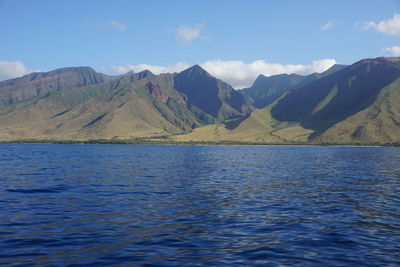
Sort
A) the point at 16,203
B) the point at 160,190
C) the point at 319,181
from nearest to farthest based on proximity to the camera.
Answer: the point at 16,203, the point at 160,190, the point at 319,181

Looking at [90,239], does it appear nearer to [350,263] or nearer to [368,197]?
[350,263]

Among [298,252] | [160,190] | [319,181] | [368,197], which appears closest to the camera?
[298,252]

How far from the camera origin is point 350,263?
2200 cm

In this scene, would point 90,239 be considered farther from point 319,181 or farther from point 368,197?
point 319,181

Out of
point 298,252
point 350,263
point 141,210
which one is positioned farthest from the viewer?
point 141,210

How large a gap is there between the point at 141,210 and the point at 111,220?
206 inches

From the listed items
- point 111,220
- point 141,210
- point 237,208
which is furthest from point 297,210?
point 111,220

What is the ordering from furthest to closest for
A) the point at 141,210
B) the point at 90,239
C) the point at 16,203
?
the point at 16,203, the point at 141,210, the point at 90,239

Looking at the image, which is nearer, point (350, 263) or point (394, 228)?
point (350, 263)

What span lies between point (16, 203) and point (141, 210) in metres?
15.1

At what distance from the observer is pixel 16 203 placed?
130 ft

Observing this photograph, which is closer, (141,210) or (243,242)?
(243,242)

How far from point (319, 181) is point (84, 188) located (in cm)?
4344

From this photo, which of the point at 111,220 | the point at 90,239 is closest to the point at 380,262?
the point at 90,239
